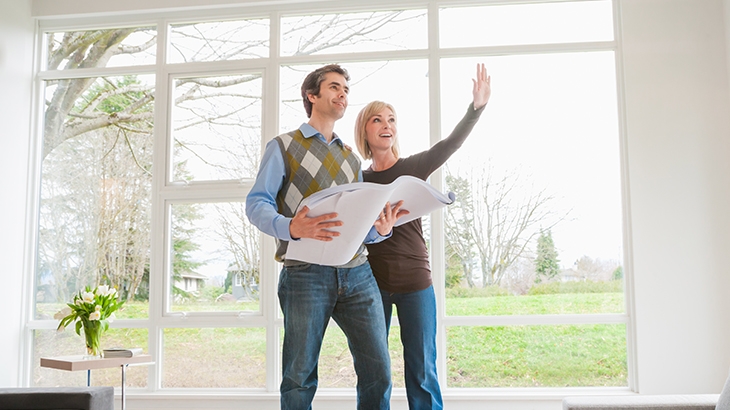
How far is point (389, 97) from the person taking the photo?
3.89 meters

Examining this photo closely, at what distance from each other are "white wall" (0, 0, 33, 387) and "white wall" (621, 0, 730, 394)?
3.66 metres

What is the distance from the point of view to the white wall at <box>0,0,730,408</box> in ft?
11.5

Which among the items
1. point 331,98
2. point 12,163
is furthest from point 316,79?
point 12,163

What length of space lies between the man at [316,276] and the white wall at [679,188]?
205 cm

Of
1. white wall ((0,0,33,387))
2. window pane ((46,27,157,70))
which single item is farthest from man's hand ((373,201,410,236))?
white wall ((0,0,33,387))

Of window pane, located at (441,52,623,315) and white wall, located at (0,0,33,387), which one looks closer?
window pane, located at (441,52,623,315)

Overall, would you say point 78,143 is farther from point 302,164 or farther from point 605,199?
point 605,199

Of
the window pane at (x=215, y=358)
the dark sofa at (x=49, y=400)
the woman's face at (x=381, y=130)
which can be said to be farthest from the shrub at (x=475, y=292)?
the dark sofa at (x=49, y=400)

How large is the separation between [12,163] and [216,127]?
1276 millimetres

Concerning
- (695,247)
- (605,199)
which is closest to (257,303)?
(605,199)

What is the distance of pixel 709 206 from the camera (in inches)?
141

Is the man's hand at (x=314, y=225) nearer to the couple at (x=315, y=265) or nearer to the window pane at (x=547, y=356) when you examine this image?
the couple at (x=315, y=265)

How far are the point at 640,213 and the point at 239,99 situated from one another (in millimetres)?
2448

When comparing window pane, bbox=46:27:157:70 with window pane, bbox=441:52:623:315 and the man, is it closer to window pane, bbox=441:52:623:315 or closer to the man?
window pane, bbox=441:52:623:315
